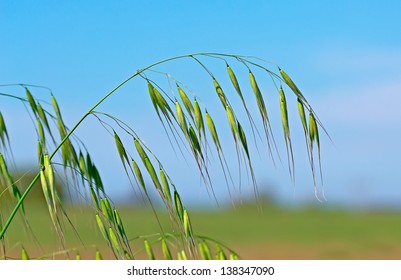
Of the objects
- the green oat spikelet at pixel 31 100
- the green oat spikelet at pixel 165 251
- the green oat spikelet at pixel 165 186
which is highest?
the green oat spikelet at pixel 31 100

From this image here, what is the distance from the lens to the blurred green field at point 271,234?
1.00 meters

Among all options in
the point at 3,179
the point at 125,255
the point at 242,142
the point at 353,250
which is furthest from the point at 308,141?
the point at 353,250

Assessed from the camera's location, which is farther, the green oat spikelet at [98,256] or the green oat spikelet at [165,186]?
the green oat spikelet at [98,256]

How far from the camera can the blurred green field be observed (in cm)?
100

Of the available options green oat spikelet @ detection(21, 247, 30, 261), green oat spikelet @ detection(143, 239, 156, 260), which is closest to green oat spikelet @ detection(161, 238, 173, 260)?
green oat spikelet @ detection(143, 239, 156, 260)

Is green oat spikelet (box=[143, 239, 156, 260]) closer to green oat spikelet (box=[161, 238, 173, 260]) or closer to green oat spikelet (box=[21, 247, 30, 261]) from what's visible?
green oat spikelet (box=[161, 238, 173, 260])

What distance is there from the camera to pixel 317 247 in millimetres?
1421

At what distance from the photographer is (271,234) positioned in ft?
5.78

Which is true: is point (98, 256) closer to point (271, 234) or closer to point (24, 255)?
point (24, 255)

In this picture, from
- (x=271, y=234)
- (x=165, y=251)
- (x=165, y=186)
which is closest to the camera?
(x=165, y=186)

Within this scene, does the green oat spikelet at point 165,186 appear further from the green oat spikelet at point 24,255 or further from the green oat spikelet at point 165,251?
the green oat spikelet at point 24,255

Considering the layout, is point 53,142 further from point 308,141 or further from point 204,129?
point 308,141

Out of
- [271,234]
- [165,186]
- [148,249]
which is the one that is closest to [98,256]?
[148,249]

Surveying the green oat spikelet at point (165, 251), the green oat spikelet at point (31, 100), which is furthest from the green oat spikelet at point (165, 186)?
the green oat spikelet at point (31, 100)
